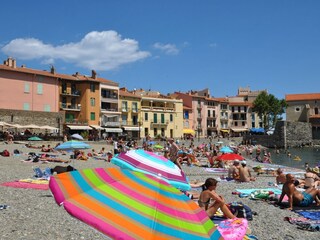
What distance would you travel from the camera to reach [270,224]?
332 inches

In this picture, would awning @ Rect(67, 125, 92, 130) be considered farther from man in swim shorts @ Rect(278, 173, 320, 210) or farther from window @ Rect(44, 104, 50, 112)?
man in swim shorts @ Rect(278, 173, 320, 210)

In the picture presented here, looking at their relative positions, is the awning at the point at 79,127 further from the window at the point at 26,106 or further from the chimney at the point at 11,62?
the chimney at the point at 11,62

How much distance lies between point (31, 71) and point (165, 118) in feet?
94.3

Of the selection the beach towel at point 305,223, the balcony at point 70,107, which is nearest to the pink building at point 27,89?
the balcony at point 70,107

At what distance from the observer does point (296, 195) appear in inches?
408

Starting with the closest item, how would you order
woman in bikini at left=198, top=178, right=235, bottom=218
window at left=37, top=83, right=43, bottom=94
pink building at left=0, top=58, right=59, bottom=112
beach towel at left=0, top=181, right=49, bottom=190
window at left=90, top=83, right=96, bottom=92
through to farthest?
woman in bikini at left=198, top=178, right=235, bottom=218 < beach towel at left=0, top=181, right=49, bottom=190 < pink building at left=0, top=58, right=59, bottom=112 < window at left=37, top=83, right=43, bottom=94 < window at left=90, top=83, right=96, bottom=92

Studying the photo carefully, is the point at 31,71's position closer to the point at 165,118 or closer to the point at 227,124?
the point at 165,118

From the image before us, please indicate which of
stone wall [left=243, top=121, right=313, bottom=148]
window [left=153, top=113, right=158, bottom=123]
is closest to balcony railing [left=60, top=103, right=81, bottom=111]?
window [left=153, top=113, right=158, bottom=123]

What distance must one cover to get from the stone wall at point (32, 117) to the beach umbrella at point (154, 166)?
43.0 meters

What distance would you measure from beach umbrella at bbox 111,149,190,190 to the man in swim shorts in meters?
4.85

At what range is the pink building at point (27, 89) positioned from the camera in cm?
4822

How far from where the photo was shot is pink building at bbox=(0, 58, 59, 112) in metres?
48.2

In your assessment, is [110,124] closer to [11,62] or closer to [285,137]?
[11,62]

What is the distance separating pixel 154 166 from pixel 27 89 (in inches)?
1882
